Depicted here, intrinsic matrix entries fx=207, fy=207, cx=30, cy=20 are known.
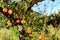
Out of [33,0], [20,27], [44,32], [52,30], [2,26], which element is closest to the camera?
[20,27]

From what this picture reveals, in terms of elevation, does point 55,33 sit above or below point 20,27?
below

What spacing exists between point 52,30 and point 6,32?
2.59m

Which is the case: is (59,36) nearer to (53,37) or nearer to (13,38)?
(53,37)

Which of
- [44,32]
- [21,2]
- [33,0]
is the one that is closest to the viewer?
[33,0]

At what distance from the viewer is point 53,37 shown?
1114 centimetres

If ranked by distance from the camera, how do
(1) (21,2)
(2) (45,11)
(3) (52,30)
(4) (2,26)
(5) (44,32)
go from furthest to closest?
(4) (2,26)
(3) (52,30)
(5) (44,32)
(2) (45,11)
(1) (21,2)

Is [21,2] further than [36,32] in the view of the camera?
No

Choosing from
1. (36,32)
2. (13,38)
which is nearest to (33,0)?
(13,38)

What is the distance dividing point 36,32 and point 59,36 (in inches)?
53.7

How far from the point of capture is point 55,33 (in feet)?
38.6

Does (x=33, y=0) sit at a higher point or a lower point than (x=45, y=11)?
higher

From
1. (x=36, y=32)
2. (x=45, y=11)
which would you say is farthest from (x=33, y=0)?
(x=36, y=32)

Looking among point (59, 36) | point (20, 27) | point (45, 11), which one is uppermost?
point (20, 27)

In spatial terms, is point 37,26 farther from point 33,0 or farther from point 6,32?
point 33,0
